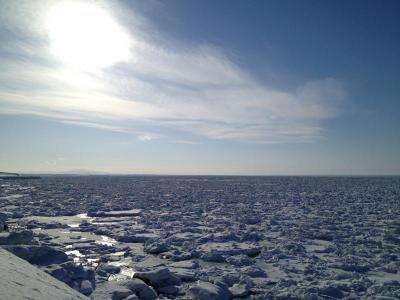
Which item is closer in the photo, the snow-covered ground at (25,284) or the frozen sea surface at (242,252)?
the snow-covered ground at (25,284)

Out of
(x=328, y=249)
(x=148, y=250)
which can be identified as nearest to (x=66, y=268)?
(x=148, y=250)

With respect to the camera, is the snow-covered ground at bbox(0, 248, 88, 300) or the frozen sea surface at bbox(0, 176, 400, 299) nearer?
the snow-covered ground at bbox(0, 248, 88, 300)

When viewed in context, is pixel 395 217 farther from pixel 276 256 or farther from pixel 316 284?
pixel 316 284

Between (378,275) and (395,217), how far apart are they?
852 centimetres

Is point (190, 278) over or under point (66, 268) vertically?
under

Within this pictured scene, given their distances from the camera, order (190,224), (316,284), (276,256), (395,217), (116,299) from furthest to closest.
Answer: (395,217) < (190,224) < (276,256) < (316,284) < (116,299)

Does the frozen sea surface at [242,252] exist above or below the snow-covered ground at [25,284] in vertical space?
below

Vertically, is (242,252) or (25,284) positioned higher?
(25,284)

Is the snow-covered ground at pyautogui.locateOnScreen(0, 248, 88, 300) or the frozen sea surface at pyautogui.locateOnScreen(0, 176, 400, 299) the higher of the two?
the snow-covered ground at pyautogui.locateOnScreen(0, 248, 88, 300)

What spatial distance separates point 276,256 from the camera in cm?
777

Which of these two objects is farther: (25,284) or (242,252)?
(242,252)

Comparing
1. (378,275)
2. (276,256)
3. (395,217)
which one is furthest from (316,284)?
(395,217)

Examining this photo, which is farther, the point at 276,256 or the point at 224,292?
the point at 276,256

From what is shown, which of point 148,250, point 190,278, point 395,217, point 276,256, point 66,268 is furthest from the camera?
point 395,217
